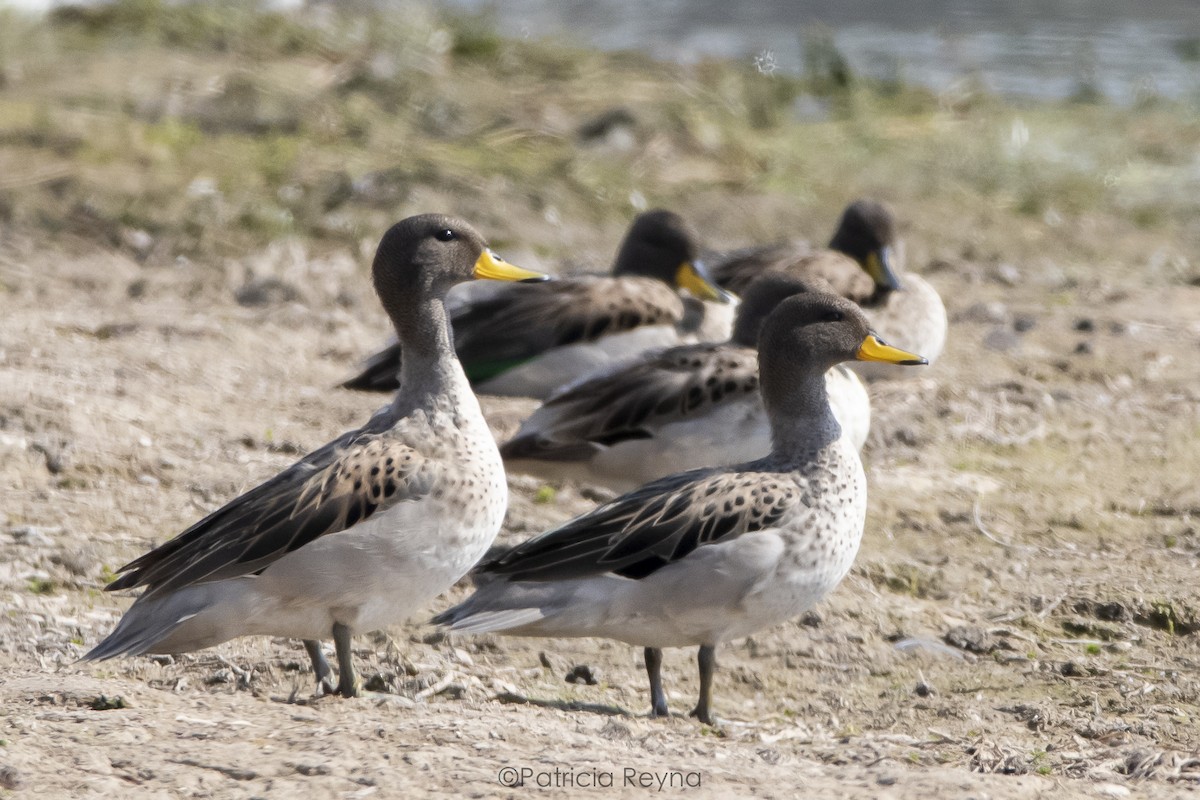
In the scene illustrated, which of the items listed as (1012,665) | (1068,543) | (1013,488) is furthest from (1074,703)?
(1013,488)

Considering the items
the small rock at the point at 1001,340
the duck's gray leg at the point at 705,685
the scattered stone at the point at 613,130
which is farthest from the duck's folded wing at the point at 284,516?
the scattered stone at the point at 613,130

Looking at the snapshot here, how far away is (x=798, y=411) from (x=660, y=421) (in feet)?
4.07

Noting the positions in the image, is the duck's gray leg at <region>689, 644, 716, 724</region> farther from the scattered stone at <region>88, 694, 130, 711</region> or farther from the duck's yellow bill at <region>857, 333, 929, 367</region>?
the scattered stone at <region>88, 694, 130, 711</region>

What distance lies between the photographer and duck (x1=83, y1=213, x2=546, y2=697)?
4297 mm

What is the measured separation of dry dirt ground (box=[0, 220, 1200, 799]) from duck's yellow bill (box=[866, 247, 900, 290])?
53cm

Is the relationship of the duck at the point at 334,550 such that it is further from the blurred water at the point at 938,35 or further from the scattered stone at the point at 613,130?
the blurred water at the point at 938,35

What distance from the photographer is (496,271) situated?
5230 mm

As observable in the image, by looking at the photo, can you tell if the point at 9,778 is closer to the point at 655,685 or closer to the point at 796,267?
the point at 655,685

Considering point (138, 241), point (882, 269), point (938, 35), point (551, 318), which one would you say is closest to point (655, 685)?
point (551, 318)

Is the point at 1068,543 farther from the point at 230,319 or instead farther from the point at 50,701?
the point at 230,319

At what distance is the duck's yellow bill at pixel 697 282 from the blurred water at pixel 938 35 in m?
7.68

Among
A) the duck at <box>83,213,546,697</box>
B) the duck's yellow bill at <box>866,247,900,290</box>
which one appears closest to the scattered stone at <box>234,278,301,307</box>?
the duck's yellow bill at <box>866,247,900,290</box>

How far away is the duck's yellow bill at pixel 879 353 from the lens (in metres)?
5.33

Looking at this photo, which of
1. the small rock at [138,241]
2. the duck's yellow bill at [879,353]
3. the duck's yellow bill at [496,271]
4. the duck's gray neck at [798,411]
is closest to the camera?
the duck's gray neck at [798,411]
